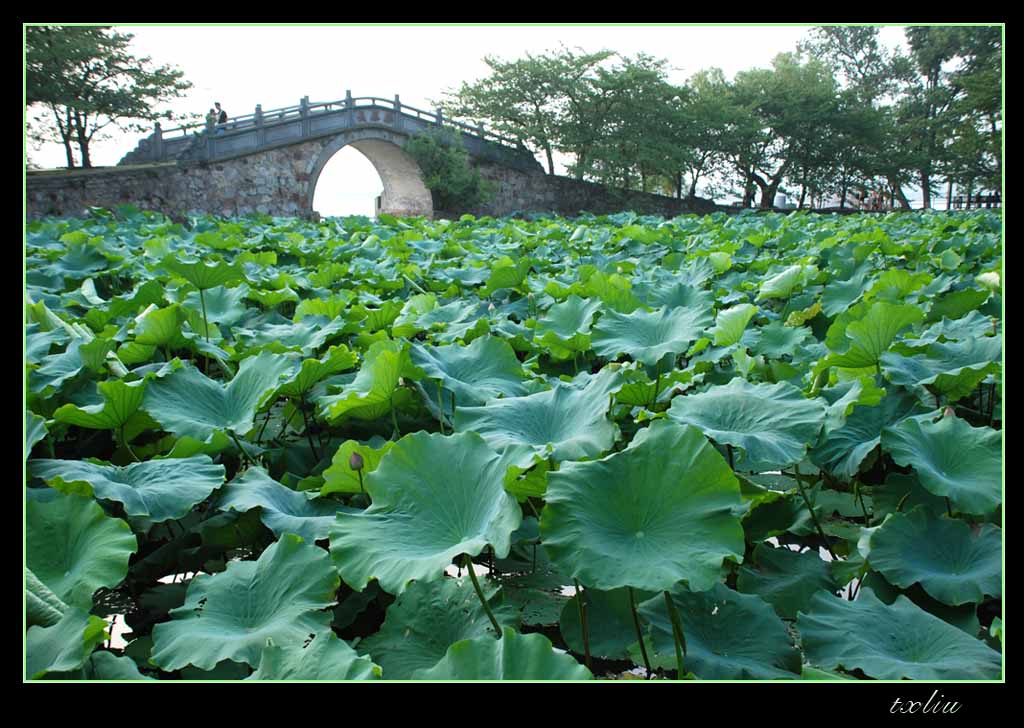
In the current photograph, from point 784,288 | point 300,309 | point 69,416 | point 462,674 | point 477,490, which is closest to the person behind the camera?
point 462,674

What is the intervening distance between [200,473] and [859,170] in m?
26.1

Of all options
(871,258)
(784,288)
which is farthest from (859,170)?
(784,288)

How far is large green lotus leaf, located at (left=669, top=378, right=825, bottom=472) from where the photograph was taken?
98cm

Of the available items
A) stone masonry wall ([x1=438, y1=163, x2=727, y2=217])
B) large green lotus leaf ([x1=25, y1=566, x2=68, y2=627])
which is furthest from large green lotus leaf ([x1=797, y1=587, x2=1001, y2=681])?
stone masonry wall ([x1=438, y1=163, x2=727, y2=217])

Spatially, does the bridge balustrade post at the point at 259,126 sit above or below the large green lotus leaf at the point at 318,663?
above

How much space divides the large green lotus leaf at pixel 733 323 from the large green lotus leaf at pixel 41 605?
4.46 ft

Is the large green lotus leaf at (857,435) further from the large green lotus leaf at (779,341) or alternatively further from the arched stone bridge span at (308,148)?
the arched stone bridge span at (308,148)

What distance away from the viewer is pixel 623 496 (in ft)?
2.48

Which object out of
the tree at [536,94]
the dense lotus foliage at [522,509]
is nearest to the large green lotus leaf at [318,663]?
the dense lotus foliage at [522,509]

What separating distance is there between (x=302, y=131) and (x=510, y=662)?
1822 centimetres

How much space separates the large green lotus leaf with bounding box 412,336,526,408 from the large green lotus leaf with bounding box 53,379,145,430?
1.55 ft

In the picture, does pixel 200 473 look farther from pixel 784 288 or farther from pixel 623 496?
pixel 784 288

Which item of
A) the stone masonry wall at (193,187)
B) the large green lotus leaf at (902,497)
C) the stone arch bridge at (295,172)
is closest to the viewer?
the large green lotus leaf at (902,497)

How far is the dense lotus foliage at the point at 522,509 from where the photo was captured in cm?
73
